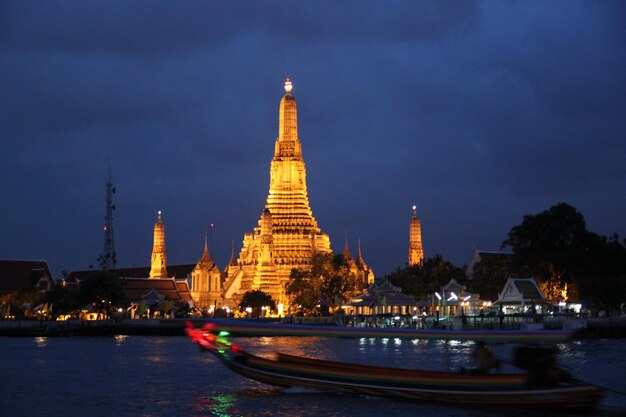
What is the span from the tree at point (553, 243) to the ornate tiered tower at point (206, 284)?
52725 mm

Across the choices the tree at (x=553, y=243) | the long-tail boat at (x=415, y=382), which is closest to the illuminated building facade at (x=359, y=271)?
the tree at (x=553, y=243)

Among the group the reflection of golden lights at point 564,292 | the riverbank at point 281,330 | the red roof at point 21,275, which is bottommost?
the riverbank at point 281,330

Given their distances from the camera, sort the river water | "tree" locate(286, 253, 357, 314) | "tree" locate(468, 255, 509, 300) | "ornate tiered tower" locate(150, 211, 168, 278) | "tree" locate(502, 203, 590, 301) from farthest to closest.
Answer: "ornate tiered tower" locate(150, 211, 168, 278), "tree" locate(286, 253, 357, 314), "tree" locate(468, 255, 509, 300), "tree" locate(502, 203, 590, 301), the river water

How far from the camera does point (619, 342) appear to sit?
71.8 meters

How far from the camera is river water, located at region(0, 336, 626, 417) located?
1356 inches

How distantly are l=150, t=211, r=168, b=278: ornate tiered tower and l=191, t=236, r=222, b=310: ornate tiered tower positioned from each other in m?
9.93

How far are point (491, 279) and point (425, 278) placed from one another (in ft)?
25.9

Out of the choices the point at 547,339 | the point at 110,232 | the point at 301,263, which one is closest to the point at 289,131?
the point at 301,263

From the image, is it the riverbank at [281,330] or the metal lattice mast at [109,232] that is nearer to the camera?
the riverbank at [281,330]

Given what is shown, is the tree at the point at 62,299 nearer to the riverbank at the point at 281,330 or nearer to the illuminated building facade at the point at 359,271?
the riverbank at the point at 281,330

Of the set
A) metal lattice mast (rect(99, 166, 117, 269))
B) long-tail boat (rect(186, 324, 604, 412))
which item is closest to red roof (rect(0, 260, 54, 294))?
metal lattice mast (rect(99, 166, 117, 269))

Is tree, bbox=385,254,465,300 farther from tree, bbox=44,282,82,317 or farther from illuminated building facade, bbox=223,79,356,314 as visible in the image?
tree, bbox=44,282,82,317

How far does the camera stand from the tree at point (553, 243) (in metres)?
92.0

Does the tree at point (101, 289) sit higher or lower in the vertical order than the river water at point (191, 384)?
higher
